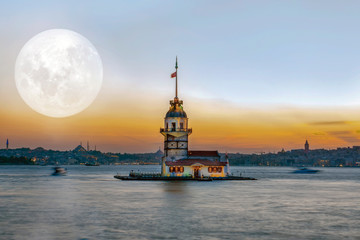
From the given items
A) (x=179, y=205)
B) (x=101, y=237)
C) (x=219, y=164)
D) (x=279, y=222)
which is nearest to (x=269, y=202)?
(x=179, y=205)

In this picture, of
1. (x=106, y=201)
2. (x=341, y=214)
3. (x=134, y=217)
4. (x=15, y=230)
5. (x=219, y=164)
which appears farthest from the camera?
(x=219, y=164)

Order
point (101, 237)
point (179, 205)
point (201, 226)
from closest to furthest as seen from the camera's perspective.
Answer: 1. point (101, 237)
2. point (201, 226)
3. point (179, 205)

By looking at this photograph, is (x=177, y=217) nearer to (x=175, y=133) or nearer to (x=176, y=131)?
(x=176, y=131)

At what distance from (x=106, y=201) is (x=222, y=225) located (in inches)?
955

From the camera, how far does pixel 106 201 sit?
6347 centimetres

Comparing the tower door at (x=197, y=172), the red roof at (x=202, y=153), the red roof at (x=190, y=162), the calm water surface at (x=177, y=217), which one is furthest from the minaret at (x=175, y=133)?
the calm water surface at (x=177, y=217)

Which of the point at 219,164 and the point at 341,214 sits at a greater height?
the point at 219,164

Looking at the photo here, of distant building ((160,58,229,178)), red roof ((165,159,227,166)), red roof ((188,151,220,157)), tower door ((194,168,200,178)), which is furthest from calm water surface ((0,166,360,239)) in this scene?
red roof ((188,151,220,157))

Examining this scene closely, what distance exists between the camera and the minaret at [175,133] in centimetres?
10206

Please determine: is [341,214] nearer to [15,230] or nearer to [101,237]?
[101,237]

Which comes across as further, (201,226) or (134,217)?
(134,217)

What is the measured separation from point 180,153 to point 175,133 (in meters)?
4.31

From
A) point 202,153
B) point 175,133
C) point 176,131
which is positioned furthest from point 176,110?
point 202,153

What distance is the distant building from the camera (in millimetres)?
101875
